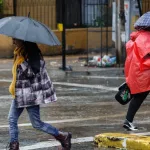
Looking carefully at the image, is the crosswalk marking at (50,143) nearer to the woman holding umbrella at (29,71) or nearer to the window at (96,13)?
the woman holding umbrella at (29,71)

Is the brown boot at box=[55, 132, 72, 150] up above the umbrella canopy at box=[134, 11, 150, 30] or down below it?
below

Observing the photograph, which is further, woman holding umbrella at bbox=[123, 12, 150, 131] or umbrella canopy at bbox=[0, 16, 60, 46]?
woman holding umbrella at bbox=[123, 12, 150, 131]

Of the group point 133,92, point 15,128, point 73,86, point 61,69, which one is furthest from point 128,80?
point 61,69

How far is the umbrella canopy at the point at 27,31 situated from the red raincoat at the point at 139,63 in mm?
A: 1857

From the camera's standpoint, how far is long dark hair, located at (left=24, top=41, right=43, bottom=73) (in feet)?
22.2

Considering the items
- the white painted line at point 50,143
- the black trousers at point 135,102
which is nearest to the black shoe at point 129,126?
the black trousers at point 135,102

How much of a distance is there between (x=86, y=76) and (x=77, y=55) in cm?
542

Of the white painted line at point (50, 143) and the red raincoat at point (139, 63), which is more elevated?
the red raincoat at point (139, 63)

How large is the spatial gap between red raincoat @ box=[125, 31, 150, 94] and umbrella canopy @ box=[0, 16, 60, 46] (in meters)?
1.86

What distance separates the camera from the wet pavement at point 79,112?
314 inches

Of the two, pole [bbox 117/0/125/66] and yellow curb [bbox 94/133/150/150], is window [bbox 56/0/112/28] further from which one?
yellow curb [bbox 94/133/150/150]

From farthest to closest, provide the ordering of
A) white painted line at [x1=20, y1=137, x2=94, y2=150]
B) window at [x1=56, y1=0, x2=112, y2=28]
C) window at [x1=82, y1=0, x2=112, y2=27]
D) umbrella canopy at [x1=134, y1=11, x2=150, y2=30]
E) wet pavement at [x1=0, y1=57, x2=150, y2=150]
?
1. window at [x1=56, y1=0, x2=112, y2=28]
2. window at [x1=82, y1=0, x2=112, y2=27]
3. umbrella canopy at [x1=134, y1=11, x2=150, y2=30]
4. wet pavement at [x1=0, y1=57, x2=150, y2=150]
5. white painted line at [x1=20, y1=137, x2=94, y2=150]

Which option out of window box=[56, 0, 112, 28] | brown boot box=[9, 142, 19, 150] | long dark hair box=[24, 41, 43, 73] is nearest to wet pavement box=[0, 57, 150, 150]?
brown boot box=[9, 142, 19, 150]

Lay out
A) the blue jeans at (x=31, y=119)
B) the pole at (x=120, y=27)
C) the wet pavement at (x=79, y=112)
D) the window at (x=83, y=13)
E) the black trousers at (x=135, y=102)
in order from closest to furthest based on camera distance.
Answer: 1. the blue jeans at (x=31, y=119)
2. the wet pavement at (x=79, y=112)
3. the black trousers at (x=135, y=102)
4. the pole at (x=120, y=27)
5. the window at (x=83, y=13)
